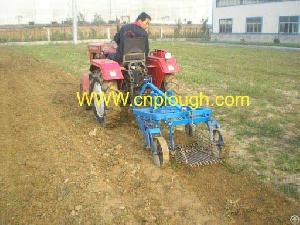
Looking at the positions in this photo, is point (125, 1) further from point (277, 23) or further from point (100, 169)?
point (100, 169)

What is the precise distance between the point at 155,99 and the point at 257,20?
109 ft

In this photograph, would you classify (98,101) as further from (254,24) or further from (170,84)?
(254,24)

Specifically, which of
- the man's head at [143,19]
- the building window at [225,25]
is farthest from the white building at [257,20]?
the man's head at [143,19]

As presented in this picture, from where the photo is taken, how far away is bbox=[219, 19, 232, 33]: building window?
1580 inches

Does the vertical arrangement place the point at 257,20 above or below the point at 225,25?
above

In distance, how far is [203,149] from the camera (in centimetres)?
545

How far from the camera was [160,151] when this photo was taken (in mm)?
5066

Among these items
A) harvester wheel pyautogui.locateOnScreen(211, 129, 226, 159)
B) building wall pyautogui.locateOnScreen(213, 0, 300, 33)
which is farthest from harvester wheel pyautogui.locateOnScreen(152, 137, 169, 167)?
building wall pyautogui.locateOnScreen(213, 0, 300, 33)

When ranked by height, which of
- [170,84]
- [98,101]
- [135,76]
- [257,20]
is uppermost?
[257,20]

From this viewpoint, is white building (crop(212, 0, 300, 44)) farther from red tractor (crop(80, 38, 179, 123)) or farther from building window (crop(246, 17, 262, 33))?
red tractor (crop(80, 38, 179, 123))

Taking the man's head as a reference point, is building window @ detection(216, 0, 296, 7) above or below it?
above

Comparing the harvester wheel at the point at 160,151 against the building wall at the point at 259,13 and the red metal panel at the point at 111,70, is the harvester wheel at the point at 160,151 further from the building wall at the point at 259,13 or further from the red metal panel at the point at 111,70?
the building wall at the point at 259,13

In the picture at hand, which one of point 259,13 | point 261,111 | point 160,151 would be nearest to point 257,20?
point 259,13

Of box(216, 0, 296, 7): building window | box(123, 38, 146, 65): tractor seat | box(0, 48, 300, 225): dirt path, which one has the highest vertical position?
box(216, 0, 296, 7): building window
